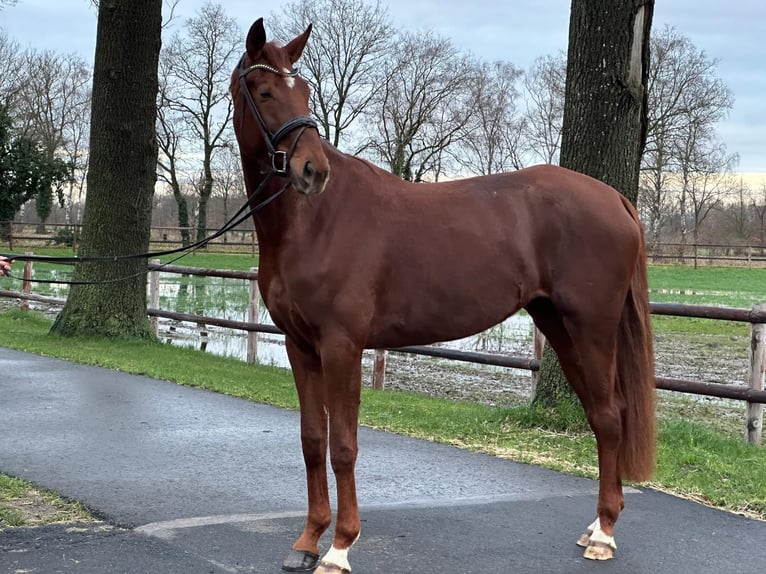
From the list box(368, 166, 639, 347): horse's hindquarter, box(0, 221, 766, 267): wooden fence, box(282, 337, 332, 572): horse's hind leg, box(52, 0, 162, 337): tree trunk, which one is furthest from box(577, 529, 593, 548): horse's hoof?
box(0, 221, 766, 267): wooden fence

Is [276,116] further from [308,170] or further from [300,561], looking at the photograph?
[300,561]

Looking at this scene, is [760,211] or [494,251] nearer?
[494,251]

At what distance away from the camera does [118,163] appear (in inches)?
478

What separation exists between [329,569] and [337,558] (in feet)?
0.20

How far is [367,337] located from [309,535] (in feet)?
3.25

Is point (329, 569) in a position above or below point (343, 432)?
below

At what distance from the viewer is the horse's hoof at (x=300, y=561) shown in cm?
383

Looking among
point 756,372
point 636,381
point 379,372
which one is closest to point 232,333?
point 379,372

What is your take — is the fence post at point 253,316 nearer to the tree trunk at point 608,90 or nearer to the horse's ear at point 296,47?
the tree trunk at point 608,90

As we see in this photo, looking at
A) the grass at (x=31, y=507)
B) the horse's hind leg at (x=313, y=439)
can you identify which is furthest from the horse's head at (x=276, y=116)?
the grass at (x=31, y=507)

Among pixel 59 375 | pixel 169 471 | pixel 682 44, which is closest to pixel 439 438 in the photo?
pixel 169 471

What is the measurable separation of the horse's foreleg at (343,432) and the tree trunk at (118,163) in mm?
8936

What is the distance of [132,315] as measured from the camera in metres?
12.4

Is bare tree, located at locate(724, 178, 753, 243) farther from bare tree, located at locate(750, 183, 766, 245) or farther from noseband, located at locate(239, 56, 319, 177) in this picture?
noseband, located at locate(239, 56, 319, 177)
